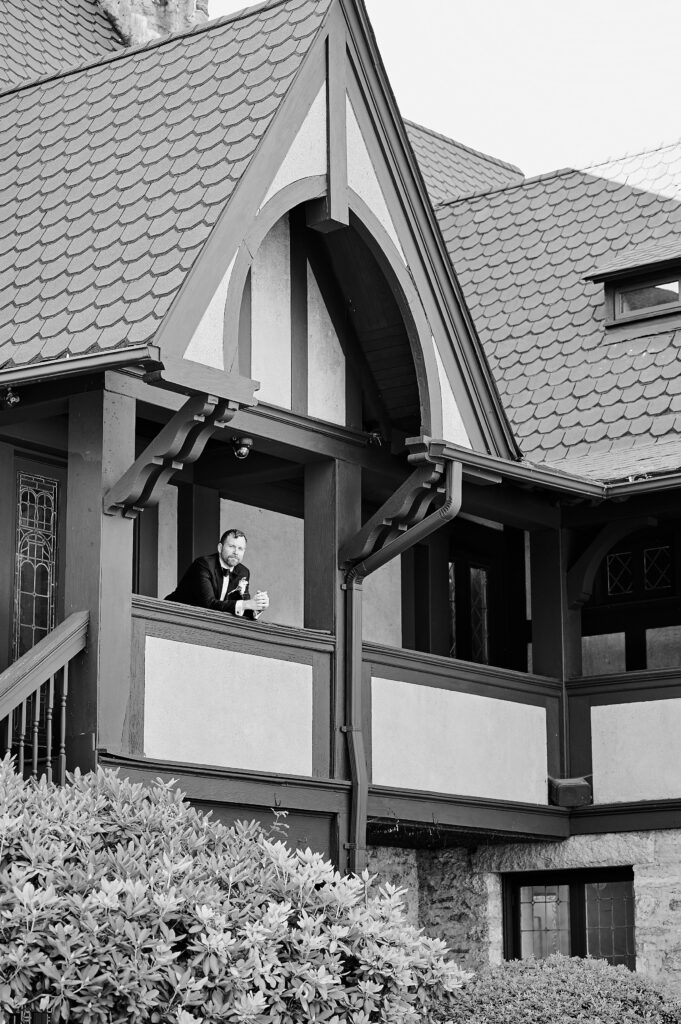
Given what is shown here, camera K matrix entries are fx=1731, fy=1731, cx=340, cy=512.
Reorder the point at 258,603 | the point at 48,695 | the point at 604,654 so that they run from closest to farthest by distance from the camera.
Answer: the point at 48,695, the point at 258,603, the point at 604,654

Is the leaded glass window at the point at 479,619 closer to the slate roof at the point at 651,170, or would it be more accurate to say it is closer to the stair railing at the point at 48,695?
the slate roof at the point at 651,170

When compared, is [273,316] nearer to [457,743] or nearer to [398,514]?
[398,514]

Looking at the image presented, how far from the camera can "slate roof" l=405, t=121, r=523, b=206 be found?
19.1m

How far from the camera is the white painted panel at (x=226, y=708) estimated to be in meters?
10.1

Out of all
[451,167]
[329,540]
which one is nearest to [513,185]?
[451,167]

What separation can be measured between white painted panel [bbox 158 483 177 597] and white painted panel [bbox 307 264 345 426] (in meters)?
1.48

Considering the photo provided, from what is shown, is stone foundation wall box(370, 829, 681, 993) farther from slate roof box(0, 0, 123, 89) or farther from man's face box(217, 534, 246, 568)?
slate roof box(0, 0, 123, 89)

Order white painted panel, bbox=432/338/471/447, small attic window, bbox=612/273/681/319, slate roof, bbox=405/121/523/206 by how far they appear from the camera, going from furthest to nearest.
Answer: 1. slate roof, bbox=405/121/523/206
2. small attic window, bbox=612/273/681/319
3. white painted panel, bbox=432/338/471/447

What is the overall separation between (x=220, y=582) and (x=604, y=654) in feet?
17.3

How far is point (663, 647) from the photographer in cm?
1476

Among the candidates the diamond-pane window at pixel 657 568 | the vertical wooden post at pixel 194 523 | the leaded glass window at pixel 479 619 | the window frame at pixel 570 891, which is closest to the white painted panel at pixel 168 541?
the vertical wooden post at pixel 194 523

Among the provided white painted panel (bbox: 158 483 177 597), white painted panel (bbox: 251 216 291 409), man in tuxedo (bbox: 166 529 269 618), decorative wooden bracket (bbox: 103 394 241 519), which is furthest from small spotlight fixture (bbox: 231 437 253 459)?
white painted panel (bbox: 158 483 177 597)

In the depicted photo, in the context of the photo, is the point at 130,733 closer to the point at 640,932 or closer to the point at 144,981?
the point at 144,981

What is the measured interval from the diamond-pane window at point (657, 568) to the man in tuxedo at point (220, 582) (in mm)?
4629
